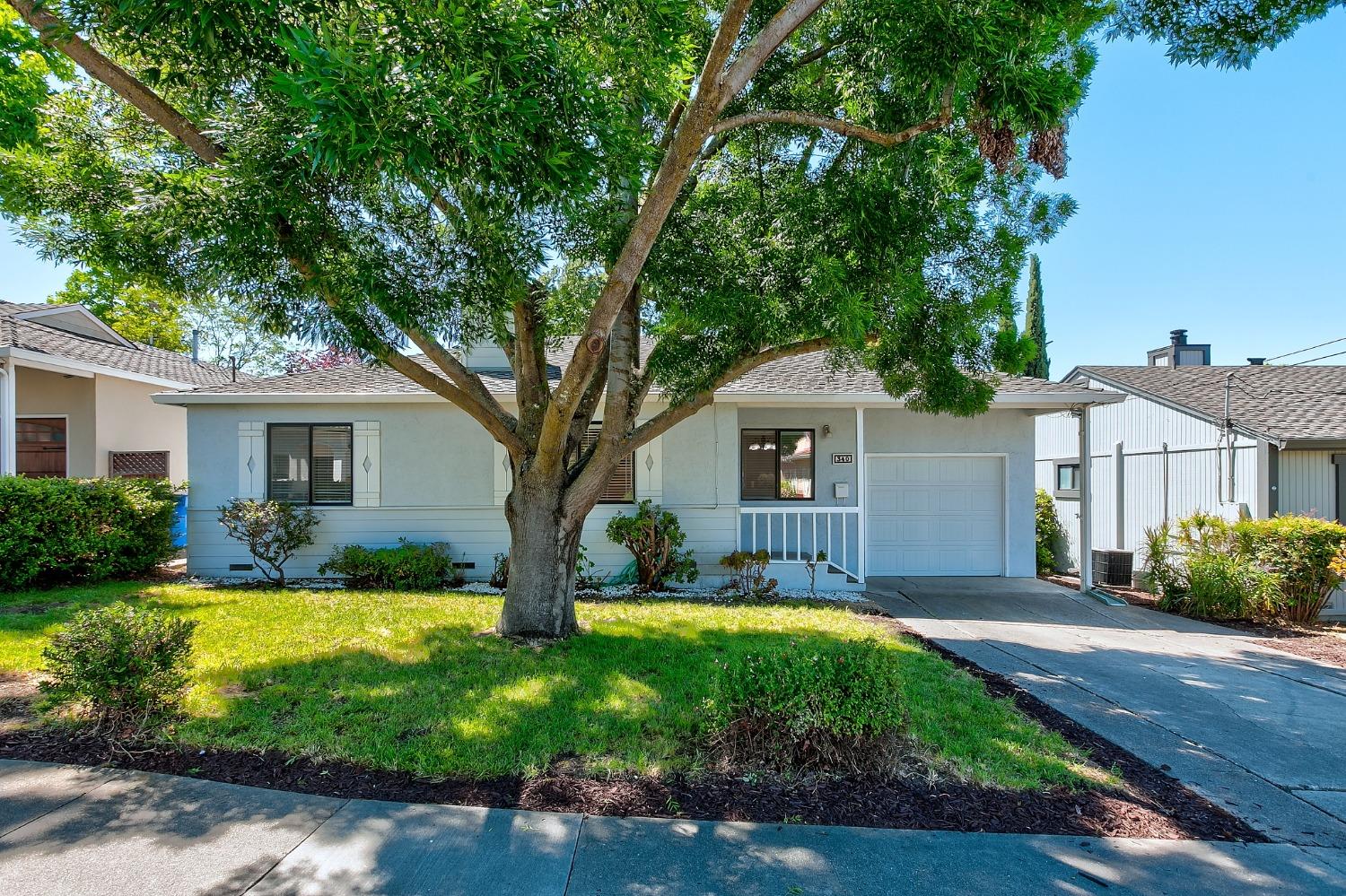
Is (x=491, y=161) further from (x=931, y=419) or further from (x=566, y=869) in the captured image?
(x=931, y=419)

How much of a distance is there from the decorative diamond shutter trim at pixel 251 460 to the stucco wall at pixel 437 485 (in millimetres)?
95

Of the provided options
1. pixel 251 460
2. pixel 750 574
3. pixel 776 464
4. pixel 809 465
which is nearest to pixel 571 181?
pixel 750 574

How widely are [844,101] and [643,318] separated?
288 cm

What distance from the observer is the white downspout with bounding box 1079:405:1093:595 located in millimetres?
10320

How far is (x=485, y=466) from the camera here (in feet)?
34.2

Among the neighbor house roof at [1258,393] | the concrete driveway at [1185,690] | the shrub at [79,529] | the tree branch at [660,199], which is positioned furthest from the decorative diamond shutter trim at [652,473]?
the neighbor house roof at [1258,393]

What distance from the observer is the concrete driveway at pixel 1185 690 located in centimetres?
396

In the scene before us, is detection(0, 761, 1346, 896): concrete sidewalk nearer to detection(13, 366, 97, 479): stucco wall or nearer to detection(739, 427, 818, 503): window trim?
detection(739, 427, 818, 503): window trim

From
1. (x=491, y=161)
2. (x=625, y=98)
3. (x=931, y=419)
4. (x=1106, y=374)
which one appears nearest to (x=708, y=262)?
(x=625, y=98)

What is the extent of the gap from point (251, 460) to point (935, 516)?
1070 cm

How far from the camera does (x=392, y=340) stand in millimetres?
5988

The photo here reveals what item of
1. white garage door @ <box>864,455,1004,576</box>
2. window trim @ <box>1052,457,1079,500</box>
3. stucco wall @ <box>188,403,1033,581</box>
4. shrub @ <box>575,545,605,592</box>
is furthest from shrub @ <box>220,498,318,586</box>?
window trim @ <box>1052,457,1079,500</box>

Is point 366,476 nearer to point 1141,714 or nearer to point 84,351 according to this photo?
point 84,351

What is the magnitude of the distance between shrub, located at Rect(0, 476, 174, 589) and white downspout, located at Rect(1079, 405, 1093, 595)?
45.1 ft
